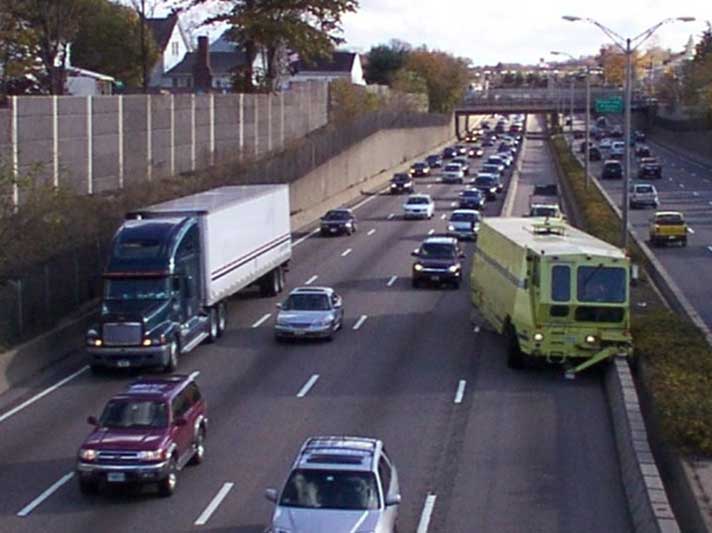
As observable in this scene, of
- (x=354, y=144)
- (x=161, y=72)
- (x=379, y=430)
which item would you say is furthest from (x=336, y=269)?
(x=161, y=72)

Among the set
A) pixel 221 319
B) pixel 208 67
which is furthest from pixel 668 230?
pixel 208 67

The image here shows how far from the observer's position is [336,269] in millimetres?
54781

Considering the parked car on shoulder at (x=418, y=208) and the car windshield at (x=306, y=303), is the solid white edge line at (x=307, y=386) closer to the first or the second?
the car windshield at (x=306, y=303)

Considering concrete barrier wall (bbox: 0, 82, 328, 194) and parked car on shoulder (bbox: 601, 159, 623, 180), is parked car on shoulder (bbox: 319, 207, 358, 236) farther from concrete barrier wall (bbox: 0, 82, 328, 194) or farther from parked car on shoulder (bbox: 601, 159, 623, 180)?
parked car on shoulder (bbox: 601, 159, 623, 180)

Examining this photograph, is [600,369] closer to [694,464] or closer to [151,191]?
[694,464]

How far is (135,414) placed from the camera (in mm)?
23281

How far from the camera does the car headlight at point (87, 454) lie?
22.2m

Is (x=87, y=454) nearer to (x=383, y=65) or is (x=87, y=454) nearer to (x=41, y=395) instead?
(x=41, y=395)

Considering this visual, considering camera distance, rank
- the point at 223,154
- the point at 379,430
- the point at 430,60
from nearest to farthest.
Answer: the point at 379,430, the point at 223,154, the point at 430,60

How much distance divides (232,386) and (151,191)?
20.3m

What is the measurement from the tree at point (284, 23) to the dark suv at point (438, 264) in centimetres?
4242

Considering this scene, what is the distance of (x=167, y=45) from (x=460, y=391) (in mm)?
115997

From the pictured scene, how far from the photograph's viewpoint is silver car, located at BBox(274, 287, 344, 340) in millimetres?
38062

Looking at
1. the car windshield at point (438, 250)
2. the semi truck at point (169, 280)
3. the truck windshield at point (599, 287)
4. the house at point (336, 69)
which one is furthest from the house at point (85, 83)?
the house at point (336, 69)
